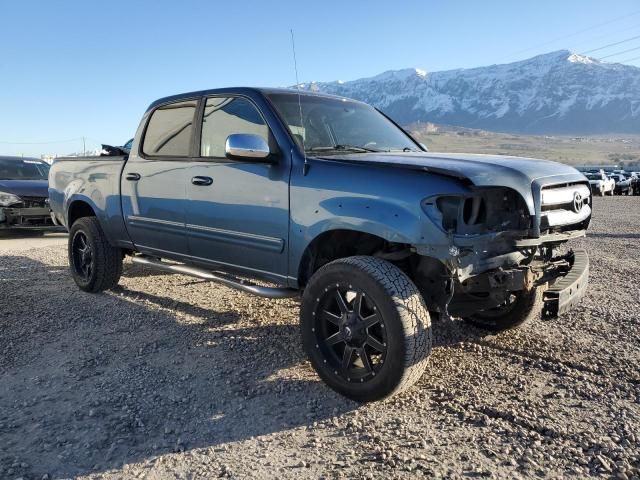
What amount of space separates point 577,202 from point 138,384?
3.11m

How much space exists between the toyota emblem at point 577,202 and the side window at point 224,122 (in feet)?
7.19

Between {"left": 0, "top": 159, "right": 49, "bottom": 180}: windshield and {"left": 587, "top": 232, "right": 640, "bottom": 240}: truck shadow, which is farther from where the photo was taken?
{"left": 0, "top": 159, "right": 49, "bottom": 180}: windshield

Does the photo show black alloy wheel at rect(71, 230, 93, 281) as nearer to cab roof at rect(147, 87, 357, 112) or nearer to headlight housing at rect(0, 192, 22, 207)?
cab roof at rect(147, 87, 357, 112)

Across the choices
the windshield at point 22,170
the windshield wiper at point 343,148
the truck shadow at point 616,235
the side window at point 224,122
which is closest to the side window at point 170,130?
the side window at point 224,122

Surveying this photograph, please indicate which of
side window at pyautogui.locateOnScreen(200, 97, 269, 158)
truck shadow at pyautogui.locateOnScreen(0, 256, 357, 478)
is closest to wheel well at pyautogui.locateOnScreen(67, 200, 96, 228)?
truck shadow at pyautogui.locateOnScreen(0, 256, 357, 478)

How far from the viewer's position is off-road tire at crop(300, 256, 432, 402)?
122 inches

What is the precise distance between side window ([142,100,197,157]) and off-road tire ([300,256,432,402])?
6.77 feet

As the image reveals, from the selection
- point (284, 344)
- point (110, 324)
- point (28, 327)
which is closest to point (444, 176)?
point (284, 344)

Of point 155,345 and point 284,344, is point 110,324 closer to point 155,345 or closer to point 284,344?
point 155,345

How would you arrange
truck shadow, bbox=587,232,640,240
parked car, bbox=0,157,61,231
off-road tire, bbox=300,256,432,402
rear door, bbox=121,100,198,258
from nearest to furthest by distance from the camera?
1. off-road tire, bbox=300,256,432,402
2. rear door, bbox=121,100,198,258
3. parked car, bbox=0,157,61,231
4. truck shadow, bbox=587,232,640,240

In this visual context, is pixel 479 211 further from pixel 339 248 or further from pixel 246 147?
pixel 246 147

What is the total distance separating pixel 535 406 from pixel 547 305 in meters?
0.60

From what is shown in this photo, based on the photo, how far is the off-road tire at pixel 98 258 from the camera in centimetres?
570

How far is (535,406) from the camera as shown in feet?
10.7
